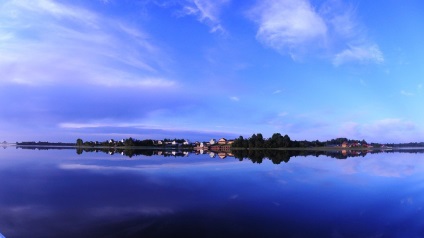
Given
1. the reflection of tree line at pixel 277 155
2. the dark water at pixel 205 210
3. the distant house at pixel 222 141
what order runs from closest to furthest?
the dark water at pixel 205 210 < the reflection of tree line at pixel 277 155 < the distant house at pixel 222 141

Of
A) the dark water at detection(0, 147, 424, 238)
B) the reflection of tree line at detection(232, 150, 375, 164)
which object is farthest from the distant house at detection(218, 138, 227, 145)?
the dark water at detection(0, 147, 424, 238)

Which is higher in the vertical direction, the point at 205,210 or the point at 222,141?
the point at 222,141

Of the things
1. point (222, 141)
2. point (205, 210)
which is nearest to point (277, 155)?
point (205, 210)

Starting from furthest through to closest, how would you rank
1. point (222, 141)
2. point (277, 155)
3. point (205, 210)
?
point (222, 141) < point (277, 155) < point (205, 210)

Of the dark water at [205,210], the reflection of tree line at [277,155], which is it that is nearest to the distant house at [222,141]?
the reflection of tree line at [277,155]

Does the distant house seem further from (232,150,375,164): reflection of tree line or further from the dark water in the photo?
the dark water

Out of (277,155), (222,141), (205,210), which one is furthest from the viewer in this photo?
(222,141)

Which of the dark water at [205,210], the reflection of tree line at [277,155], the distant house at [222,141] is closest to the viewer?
the dark water at [205,210]

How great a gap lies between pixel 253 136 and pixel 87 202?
420 ft

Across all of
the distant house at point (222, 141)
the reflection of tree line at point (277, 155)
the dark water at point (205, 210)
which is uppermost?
the distant house at point (222, 141)

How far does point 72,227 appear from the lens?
32.8 feet

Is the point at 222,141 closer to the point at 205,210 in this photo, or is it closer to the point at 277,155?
the point at 277,155

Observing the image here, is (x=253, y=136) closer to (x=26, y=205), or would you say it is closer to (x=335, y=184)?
(x=335, y=184)

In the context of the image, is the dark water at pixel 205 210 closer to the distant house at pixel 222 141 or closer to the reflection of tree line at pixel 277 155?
the reflection of tree line at pixel 277 155
